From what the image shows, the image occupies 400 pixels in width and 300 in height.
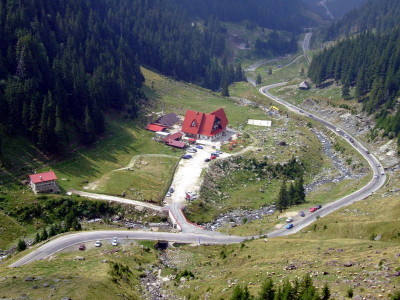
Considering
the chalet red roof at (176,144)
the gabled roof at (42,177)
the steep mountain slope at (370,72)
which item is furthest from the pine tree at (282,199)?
the steep mountain slope at (370,72)

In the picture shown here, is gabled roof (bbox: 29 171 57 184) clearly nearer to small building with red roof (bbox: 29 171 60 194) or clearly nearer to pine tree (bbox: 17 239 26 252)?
small building with red roof (bbox: 29 171 60 194)

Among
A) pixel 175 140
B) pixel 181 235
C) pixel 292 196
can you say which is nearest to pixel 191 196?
pixel 181 235

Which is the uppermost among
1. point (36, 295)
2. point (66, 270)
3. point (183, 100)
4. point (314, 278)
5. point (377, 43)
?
point (377, 43)

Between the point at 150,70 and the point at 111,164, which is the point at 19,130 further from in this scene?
the point at 150,70

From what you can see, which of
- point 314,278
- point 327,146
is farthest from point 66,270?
point 327,146

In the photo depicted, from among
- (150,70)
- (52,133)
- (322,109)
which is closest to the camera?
(52,133)

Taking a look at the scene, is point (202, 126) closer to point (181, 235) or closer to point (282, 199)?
point (282, 199)

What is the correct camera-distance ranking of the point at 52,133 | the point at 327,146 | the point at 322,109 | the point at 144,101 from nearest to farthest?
the point at 52,133
the point at 327,146
the point at 144,101
the point at 322,109
